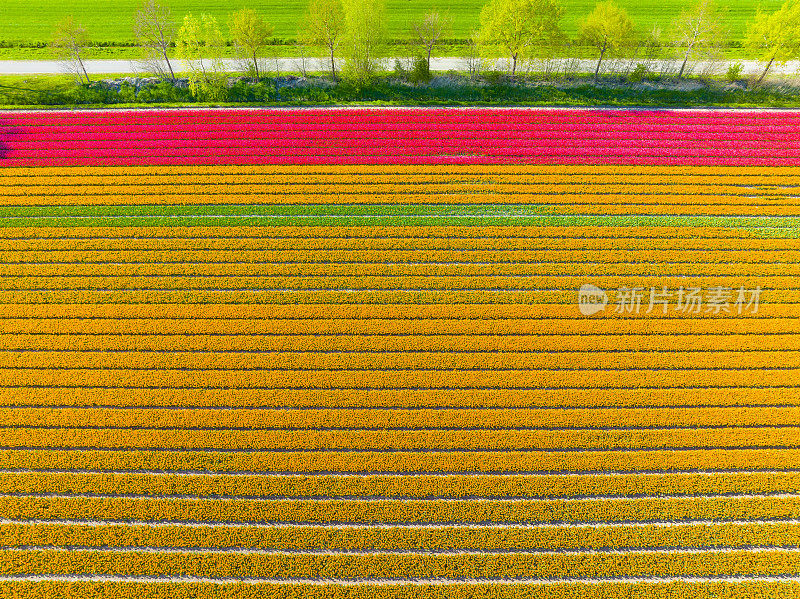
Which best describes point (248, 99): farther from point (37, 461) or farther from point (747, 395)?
point (747, 395)

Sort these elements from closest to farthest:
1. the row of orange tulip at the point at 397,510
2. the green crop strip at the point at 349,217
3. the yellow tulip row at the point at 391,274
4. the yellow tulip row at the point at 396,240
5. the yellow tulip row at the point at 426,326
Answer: the row of orange tulip at the point at 397,510
the yellow tulip row at the point at 426,326
the yellow tulip row at the point at 391,274
the yellow tulip row at the point at 396,240
the green crop strip at the point at 349,217

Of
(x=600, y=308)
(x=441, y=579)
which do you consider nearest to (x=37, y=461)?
(x=441, y=579)

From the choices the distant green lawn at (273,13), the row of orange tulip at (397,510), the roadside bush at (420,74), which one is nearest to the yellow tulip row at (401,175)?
the roadside bush at (420,74)

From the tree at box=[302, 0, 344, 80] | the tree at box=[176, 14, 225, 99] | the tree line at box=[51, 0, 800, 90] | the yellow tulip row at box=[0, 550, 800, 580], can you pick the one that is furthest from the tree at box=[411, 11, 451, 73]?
the yellow tulip row at box=[0, 550, 800, 580]

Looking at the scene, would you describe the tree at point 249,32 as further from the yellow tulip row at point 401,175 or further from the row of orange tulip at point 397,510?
the row of orange tulip at point 397,510

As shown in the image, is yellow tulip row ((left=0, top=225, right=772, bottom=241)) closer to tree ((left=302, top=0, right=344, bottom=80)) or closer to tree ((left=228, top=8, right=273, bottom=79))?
tree ((left=228, top=8, right=273, bottom=79))

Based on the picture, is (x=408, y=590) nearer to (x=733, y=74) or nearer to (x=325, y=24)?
(x=325, y=24)

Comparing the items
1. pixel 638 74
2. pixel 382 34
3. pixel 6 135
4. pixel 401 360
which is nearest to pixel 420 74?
pixel 382 34
